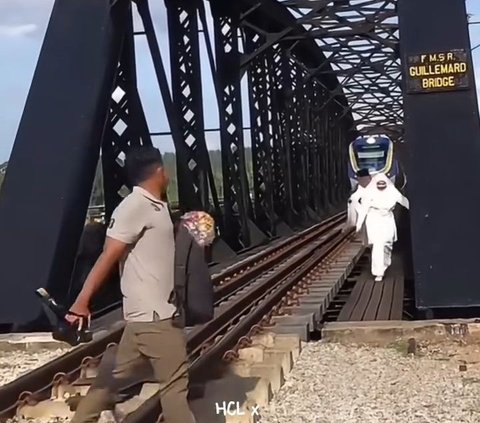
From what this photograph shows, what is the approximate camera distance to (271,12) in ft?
83.0

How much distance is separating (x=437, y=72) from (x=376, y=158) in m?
18.3

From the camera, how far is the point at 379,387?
804 cm

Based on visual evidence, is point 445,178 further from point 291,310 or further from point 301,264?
point 301,264

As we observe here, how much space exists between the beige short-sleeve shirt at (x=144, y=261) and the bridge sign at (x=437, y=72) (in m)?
5.96

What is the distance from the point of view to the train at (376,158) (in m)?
28.5

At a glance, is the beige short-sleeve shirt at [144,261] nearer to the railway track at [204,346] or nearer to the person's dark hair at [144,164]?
the person's dark hair at [144,164]

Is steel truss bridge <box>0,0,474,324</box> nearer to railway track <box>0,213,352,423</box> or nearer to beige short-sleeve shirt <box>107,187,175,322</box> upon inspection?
railway track <box>0,213,352,423</box>

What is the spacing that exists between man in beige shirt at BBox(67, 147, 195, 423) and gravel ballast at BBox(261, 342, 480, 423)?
4.50ft

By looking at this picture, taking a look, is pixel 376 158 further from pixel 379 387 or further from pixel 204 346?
pixel 379 387

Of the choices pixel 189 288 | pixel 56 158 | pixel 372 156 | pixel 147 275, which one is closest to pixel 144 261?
pixel 147 275

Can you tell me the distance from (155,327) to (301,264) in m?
14.1

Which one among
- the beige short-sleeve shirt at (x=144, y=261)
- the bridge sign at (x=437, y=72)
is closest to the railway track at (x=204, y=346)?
the beige short-sleeve shirt at (x=144, y=261)

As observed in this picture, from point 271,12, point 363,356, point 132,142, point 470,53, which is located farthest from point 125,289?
point 271,12

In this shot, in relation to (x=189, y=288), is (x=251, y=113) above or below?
above
